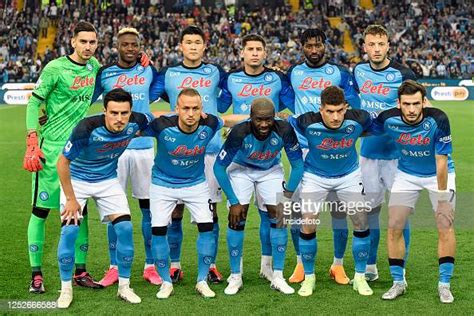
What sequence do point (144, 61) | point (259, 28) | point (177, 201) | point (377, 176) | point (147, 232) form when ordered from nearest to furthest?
point (177, 201), point (377, 176), point (147, 232), point (144, 61), point (259, 28)

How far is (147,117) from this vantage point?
700 cm

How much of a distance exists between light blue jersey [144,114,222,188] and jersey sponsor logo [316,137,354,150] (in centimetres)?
98

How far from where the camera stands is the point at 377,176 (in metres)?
7.62

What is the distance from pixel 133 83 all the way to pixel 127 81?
6cm

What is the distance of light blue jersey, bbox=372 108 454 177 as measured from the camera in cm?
666

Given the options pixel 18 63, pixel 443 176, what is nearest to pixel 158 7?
pixel 18 63

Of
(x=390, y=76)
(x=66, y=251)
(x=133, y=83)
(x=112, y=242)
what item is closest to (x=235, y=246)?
(x=112, y=242)

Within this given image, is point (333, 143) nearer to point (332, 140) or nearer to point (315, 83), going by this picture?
point (332, 140)

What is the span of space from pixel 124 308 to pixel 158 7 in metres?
33.7

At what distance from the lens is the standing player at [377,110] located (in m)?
7.54

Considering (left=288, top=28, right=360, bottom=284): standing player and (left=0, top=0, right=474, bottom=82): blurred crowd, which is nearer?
(left=288, top=28, right=360, bottom=284): standing player

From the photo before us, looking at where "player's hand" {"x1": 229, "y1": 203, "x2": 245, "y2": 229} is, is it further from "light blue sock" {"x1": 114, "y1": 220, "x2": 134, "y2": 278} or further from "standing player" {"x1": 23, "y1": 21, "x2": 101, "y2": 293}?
"standing player" {"x1": 23, "y1": 21, "x2": 101, "y2": 293}

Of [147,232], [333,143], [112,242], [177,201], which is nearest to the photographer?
[333,143]

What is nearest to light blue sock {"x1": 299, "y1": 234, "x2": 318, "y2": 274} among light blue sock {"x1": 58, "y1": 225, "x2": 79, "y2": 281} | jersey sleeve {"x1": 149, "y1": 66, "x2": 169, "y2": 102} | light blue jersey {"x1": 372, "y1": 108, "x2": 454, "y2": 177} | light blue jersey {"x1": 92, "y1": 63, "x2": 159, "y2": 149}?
light blue jersey {"x1": 372, "y1": 108, "x2": 454, "y2": 177}
